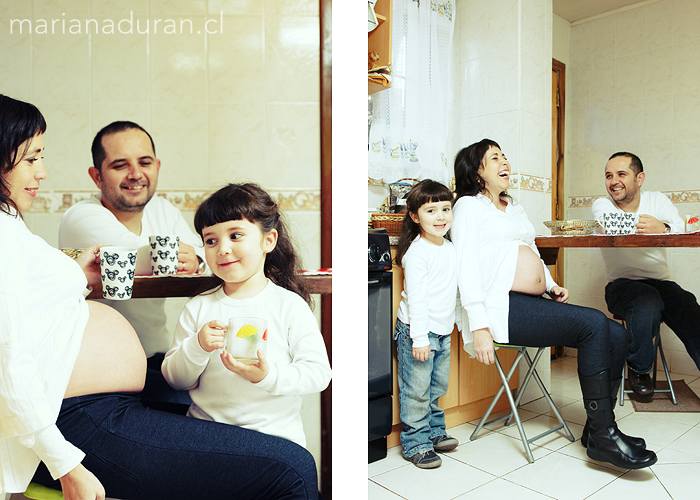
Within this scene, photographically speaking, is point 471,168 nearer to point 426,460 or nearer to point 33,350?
point 426,460

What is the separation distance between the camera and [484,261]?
180 cm

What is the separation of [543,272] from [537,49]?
118cm

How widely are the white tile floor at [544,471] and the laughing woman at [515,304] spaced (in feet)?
0.29

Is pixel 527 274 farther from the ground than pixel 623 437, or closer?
farther from the ground

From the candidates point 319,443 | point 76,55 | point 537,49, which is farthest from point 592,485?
point 537,49

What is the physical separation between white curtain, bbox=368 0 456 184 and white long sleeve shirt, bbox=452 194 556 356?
0.47m

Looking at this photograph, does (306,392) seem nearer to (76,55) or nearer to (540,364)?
(76,55)

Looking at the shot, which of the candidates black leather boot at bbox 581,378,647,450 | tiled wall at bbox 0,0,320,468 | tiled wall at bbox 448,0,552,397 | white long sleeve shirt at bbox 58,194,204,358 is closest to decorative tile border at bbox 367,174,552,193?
tiled wall at bbox 448,0,552,397

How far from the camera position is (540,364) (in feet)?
7.41

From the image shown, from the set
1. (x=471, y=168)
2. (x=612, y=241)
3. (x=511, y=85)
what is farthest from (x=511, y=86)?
(x=612, y=241)

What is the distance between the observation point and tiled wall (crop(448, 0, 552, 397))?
221 centimetres

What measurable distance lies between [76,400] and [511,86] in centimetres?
221

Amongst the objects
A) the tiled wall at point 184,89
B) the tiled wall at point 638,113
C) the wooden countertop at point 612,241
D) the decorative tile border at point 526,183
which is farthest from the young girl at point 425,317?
the tiled wall at point 638,113

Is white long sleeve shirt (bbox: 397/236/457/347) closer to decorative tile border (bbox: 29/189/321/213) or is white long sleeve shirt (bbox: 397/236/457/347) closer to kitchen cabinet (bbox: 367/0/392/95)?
kitchen cabinet (bbox: 367/0/392/95)
